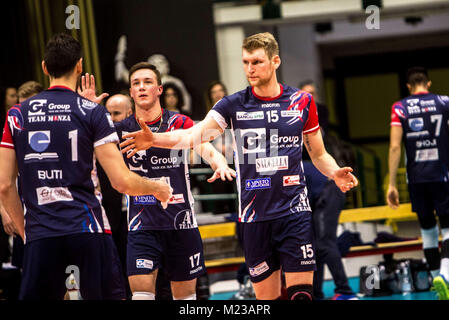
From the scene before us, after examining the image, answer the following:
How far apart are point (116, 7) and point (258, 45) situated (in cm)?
713

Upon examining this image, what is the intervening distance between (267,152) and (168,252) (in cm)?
114

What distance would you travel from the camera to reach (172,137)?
15.7 feet

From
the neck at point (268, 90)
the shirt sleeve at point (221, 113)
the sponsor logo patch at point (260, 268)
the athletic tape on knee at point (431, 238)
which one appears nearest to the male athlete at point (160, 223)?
the shirt sleeve at point (221, 113)

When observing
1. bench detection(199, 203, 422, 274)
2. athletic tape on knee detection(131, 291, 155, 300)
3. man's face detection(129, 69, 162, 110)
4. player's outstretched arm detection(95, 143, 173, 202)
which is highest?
man's face detection(129, 69, 162, 110)

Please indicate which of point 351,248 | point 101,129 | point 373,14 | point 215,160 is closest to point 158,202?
point 215,160

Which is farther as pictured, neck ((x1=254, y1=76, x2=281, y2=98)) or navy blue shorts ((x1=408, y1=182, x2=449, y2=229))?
navy blue shorts ((x1=408, y1=182, x2=449, y2=229))

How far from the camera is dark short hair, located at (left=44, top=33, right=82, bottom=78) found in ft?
13.9

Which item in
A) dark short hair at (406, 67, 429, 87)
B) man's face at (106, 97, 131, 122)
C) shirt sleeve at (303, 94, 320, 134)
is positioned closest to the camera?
shirt sleeve at (303, 94, 320, 134)

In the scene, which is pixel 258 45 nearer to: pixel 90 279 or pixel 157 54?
pixel 90 279

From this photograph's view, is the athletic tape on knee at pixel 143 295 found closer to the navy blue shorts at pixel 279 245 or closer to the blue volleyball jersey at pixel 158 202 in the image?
the blue volleyball jersey at pixel 158 202

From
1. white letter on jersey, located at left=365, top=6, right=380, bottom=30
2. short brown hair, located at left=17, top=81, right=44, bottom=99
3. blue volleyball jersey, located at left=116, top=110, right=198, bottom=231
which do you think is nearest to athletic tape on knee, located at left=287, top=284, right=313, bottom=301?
blue volleyball jersey, located at left=116, top=110, right=198, bottom=231

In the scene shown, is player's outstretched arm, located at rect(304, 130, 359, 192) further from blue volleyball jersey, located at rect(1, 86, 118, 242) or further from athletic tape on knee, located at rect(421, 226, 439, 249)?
athletic tape on knee, located at rect(421, 226, 439, 249)

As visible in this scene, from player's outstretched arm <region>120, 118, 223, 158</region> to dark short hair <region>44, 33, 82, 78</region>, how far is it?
1.67 ft

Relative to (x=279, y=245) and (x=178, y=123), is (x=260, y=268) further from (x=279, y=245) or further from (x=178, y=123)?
(x=178, y=123)
